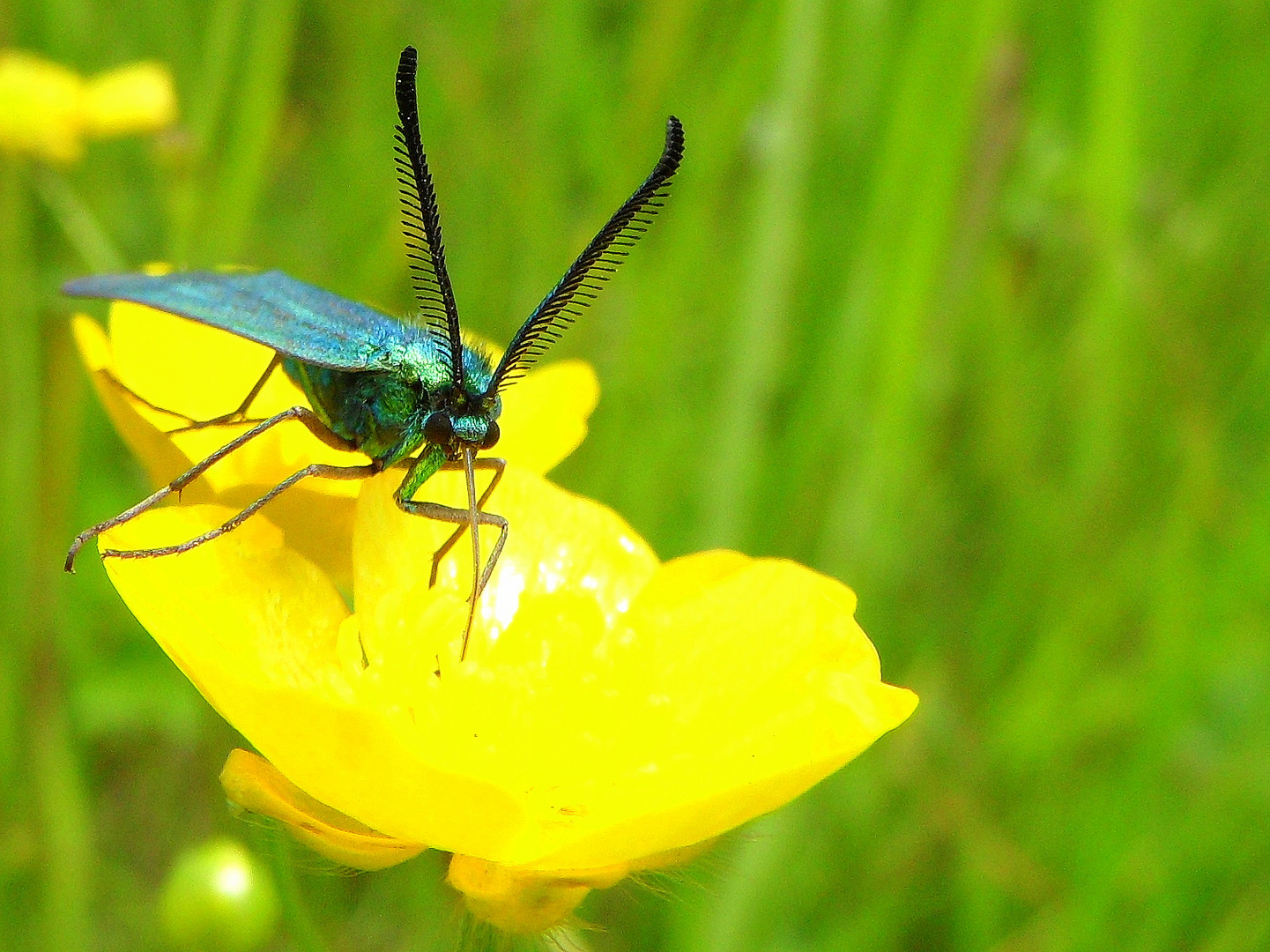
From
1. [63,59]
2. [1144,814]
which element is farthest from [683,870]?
[63,59]

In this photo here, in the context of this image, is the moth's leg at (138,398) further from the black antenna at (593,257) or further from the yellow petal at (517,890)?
the yellow petal at (517,890)

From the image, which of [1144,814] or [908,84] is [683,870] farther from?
[908,84]

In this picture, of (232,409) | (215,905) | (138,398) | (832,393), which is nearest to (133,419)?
(138,398)

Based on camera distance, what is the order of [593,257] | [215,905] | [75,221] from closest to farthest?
1. [593,257]
2. [215,905]
3. [75,221]

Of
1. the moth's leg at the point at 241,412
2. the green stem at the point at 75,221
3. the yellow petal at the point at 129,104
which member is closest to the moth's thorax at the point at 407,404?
the moth's leg at the point at 241,412

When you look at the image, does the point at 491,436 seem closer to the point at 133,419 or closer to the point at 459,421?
the point at 459,421
